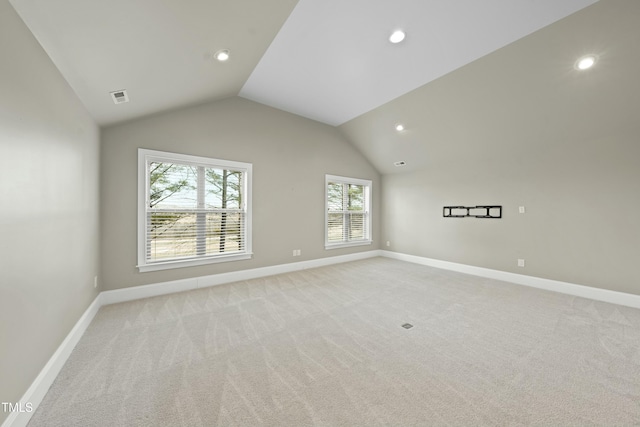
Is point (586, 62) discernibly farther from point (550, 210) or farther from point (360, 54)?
point (360, 54)

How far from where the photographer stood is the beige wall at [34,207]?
1.25 m

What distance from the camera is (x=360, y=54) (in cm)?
289

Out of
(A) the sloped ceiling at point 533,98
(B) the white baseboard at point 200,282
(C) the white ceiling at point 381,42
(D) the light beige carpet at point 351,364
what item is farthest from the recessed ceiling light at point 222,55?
(B) the white baseboard at point 200,282

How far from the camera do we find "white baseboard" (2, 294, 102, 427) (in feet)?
4.18

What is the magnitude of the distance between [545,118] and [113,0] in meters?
4.80

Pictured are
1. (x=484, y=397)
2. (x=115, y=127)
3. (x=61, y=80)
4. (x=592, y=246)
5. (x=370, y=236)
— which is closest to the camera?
(x=484, y=397)

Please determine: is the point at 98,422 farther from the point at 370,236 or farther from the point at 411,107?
the point at 370,236

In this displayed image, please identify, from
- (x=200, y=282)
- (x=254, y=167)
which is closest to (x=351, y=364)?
(x=200, y=282)

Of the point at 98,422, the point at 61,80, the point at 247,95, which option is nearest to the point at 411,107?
the point at 247,95

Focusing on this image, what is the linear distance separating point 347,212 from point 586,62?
421 centimetres

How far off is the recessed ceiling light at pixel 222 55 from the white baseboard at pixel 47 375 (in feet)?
9.49

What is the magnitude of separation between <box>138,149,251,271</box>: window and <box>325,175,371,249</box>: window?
1927 mm

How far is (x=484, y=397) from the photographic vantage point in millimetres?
1553

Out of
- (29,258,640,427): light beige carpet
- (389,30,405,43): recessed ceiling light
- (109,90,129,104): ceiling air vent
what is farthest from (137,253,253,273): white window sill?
(389,30,405,43): recessed ceiling light
